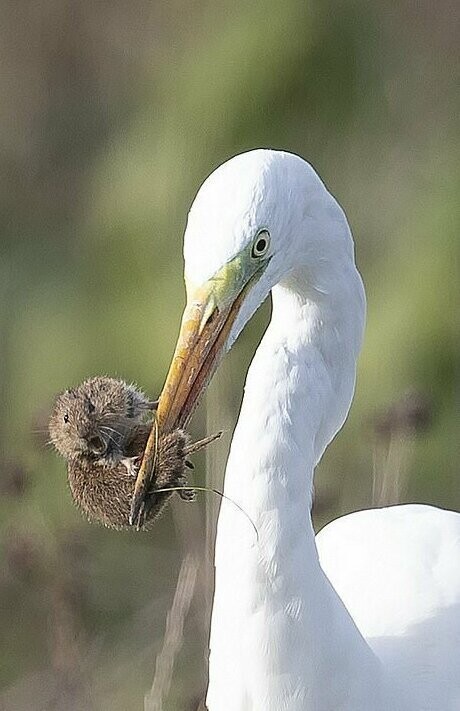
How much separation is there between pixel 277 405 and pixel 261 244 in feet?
0.33

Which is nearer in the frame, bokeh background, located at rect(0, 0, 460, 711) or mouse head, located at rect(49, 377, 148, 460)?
mouse head, located at rect(49, 377, 148, 460)

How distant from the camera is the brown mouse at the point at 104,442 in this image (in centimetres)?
75

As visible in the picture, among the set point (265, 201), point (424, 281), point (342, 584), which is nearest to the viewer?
point (265, 201)

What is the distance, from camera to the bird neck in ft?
2.34

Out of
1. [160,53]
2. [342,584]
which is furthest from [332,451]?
[342,584]

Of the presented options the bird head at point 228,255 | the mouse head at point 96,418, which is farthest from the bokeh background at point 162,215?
the bird head at point 228,255

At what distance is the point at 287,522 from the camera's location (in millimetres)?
714

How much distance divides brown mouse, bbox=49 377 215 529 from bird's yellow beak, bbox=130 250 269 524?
0.06m

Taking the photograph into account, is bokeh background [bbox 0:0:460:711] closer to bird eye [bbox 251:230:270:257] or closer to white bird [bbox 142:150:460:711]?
white bird [bbox 142:150:460:711]

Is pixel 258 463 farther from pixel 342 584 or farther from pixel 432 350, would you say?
pixel 432 350

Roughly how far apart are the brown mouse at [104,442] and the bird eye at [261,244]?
13 cm

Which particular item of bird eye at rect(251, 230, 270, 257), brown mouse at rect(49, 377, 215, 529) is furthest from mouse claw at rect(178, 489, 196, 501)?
bird eye at rect(251, 230, 270, 257)

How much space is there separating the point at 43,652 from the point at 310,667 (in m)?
1.23

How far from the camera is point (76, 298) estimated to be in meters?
2.00
